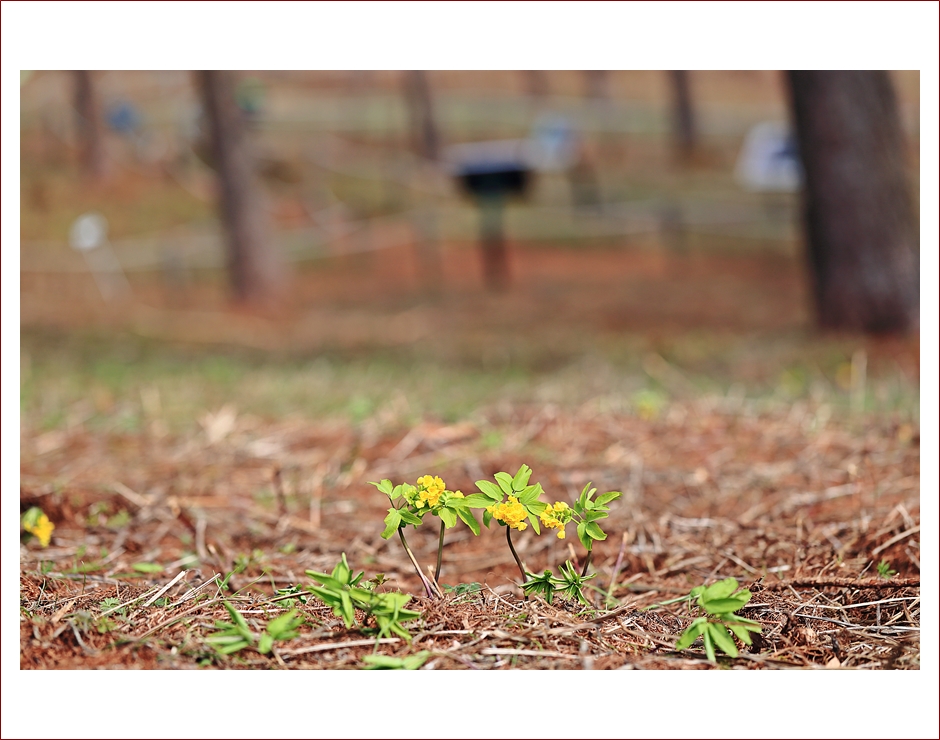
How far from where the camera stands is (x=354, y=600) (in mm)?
1420

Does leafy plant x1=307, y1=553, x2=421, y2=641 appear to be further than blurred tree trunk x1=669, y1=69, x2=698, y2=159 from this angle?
No

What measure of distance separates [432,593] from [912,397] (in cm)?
268

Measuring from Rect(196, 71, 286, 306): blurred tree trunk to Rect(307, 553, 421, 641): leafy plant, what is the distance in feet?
28.9

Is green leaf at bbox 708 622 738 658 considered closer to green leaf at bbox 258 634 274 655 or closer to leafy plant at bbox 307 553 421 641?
leafy plant at bbox 307 553 421 641

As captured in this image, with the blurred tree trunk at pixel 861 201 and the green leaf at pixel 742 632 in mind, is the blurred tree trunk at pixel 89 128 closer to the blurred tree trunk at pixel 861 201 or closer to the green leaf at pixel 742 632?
the blurred tree trunk at pixel 861 201

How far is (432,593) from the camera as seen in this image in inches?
63.6

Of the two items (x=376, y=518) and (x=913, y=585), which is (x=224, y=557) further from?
(x=913, y=585)

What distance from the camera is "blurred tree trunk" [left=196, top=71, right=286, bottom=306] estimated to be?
991cm

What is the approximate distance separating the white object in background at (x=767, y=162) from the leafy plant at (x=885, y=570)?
1348 centimetres

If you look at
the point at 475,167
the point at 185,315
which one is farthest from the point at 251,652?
the point at 475,167

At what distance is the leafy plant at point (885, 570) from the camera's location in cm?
178

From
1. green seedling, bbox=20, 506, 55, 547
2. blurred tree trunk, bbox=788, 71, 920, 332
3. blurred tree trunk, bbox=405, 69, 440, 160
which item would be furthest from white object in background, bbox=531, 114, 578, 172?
green seedling, bbox=20, 506, 55, 547

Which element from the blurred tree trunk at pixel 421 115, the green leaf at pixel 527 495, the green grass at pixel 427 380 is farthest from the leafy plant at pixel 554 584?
the blurred tree trunk at pixel 421 115

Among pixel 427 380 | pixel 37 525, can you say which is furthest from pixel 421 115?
pixel 37 525
